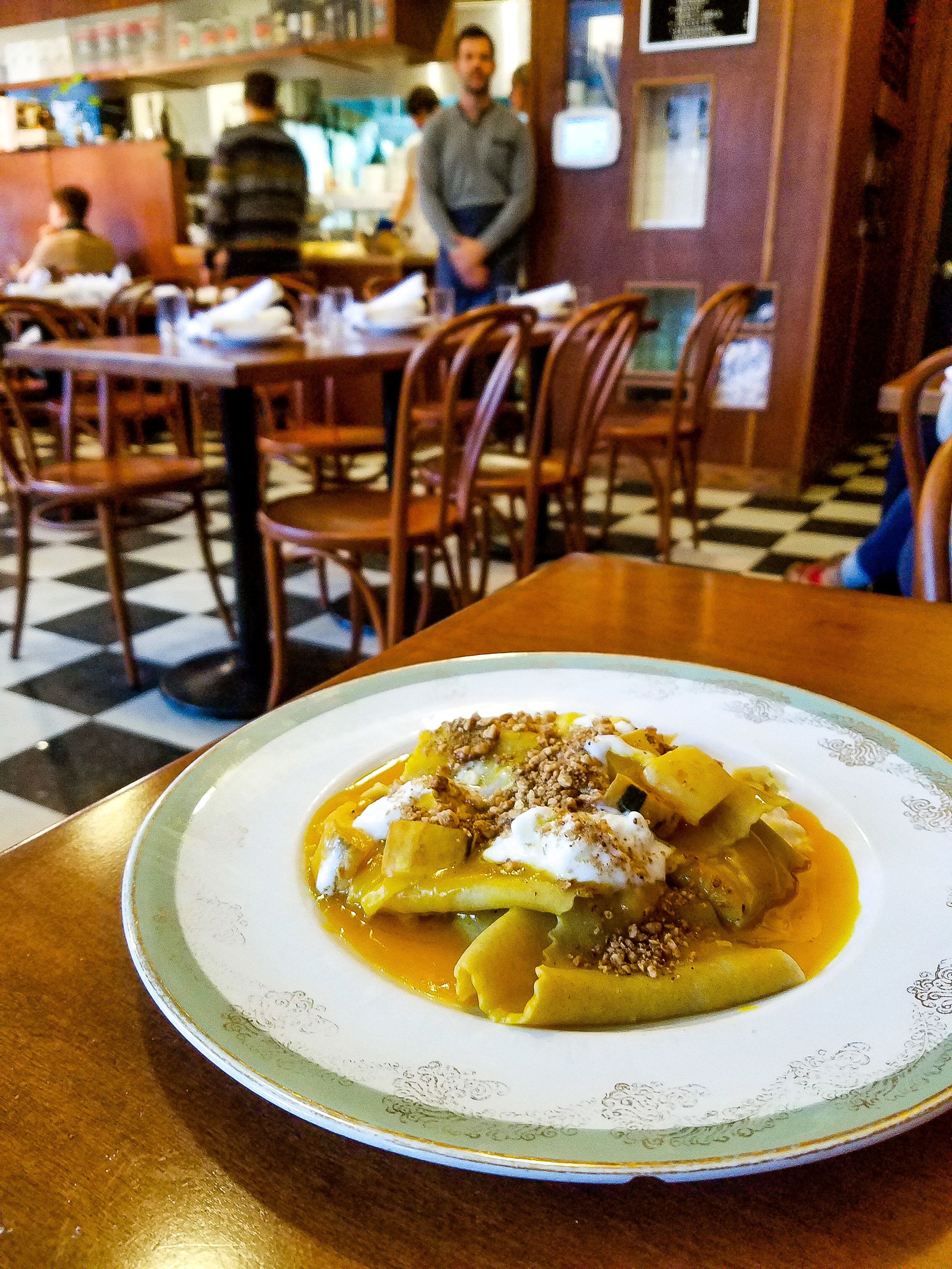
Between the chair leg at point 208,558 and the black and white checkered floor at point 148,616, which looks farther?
the chair leg at point 208,558

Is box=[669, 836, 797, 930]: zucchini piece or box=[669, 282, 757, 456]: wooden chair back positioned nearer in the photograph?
box=[669, 836, 797, 930]: zucchini piece

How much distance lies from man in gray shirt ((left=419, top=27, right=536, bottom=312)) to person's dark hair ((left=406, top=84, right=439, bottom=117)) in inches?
56.4

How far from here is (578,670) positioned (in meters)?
0.67

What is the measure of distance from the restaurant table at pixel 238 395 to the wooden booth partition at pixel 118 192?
4.07 m

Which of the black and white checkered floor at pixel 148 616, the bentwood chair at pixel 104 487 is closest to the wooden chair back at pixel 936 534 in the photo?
the black and white checkered floor at pixel 148 616

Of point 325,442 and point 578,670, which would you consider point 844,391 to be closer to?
point 325,442

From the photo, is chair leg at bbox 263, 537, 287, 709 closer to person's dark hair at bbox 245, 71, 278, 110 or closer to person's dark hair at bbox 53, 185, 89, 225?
person's dark hair at bbox 245, 71, 278, 110

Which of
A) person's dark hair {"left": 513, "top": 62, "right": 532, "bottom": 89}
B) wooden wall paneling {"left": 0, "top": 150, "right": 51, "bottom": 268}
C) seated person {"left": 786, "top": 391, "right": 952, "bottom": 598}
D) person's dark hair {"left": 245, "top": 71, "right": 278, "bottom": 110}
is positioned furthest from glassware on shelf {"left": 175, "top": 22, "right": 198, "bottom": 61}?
seated person {"left": 786, "top": 391, "right": 952, "bottom": 598}

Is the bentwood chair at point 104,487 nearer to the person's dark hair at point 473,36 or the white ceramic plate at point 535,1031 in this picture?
the white ceramic plate at point 535,1031

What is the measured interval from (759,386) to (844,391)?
2.75ft

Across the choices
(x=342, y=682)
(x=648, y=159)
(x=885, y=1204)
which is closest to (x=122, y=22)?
(x=648, y=159)

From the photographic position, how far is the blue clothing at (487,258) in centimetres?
438

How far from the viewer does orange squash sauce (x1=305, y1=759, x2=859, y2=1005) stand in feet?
1.32

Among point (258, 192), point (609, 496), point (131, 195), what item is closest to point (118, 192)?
point (131, 195)
